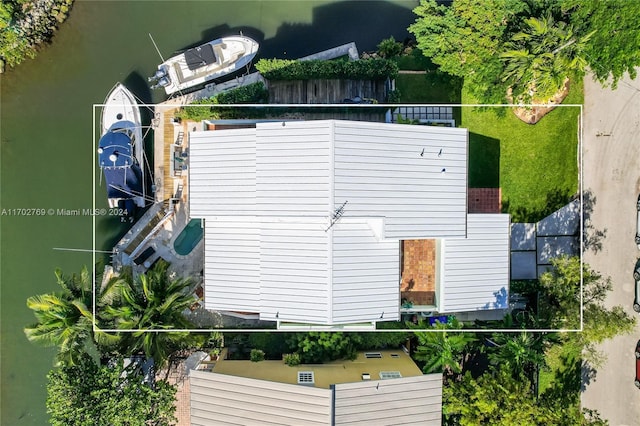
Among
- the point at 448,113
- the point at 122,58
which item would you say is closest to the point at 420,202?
the point at 448,113

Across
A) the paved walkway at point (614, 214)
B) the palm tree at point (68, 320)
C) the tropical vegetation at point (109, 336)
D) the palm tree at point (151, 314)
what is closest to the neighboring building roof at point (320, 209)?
the palm tree at point (151, 314)

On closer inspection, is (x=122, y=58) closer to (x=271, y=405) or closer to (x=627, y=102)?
(x=271, y=405)

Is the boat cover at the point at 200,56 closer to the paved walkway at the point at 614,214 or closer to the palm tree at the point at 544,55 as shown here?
the palm tree at the point at 544,55

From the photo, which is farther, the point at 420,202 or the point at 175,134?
the point at 175,134

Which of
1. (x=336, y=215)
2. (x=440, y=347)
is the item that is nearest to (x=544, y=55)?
(x=336, y=215)

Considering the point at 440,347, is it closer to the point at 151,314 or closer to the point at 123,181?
the point at 151,314

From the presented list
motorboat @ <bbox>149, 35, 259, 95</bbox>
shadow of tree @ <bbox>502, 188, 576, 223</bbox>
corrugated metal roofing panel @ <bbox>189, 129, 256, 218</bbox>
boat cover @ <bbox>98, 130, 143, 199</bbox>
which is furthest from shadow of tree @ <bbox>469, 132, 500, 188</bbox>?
boat cover @ <bbox>98, 130, 143, 199</bbox>

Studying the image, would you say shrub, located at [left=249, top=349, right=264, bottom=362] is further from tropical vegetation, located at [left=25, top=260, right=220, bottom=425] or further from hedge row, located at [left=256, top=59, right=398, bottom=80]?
hedge row, located at [left=256, top=59, right=398, bottom=80]
